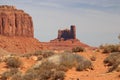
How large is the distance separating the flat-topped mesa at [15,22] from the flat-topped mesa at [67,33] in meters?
37.6

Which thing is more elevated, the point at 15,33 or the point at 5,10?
the point at 5,10

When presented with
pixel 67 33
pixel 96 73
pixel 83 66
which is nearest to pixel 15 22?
pixel 67 33

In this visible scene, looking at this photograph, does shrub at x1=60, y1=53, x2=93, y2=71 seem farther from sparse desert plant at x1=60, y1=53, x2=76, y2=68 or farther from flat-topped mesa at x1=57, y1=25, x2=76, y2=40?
flat-topped mesa at x1=57, y1=25, x2=76, y2=40

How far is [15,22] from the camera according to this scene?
482 feet

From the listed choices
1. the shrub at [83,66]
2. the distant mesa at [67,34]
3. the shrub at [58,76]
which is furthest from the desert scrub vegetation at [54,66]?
the distant mesa at [67,34]

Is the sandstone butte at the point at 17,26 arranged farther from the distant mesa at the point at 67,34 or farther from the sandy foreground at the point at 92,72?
the sandy foreground at the point at 92,72

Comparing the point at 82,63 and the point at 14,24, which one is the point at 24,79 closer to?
the point at 82,63

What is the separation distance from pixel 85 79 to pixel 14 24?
129623mm

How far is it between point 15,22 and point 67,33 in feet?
143

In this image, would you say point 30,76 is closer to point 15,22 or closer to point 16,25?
point 16,25

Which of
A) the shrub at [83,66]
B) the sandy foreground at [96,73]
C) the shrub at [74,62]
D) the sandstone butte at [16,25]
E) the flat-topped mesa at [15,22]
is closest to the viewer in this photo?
the sandy foreground at [96,73]

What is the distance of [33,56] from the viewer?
28.9 m

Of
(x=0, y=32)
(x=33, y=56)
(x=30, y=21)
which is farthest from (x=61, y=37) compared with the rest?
(x=33, y=56)

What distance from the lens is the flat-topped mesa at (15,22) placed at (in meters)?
141
